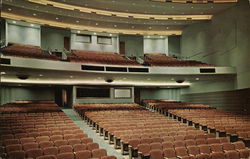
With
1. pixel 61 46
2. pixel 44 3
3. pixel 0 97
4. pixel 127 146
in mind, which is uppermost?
pixel 44 3

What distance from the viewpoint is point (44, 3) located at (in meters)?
9.25

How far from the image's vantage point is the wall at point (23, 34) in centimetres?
1098

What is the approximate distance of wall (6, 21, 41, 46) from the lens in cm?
1098

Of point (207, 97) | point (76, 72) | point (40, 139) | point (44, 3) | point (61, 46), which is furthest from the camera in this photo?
point (61, 46)

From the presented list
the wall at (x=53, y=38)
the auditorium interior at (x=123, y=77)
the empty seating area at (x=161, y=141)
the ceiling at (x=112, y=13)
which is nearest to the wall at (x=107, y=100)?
the auditorium interior at (x=123, y=77)

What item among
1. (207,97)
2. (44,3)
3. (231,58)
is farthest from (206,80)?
(44,3)

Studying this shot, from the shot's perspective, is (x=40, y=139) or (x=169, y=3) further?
(x=169, y=3)

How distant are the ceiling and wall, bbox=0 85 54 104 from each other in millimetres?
3151

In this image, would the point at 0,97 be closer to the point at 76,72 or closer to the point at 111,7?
the point at 76,72

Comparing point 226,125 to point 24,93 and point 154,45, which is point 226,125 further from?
point 24,93

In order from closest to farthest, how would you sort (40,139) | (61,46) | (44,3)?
(40,139) < (44,3) < (61,46)

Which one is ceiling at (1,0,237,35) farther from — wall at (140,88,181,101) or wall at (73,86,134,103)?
wall at (140,88,181,101)

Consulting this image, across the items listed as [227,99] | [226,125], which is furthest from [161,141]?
[227,99]

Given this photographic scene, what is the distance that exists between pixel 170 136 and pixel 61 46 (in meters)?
9.25
